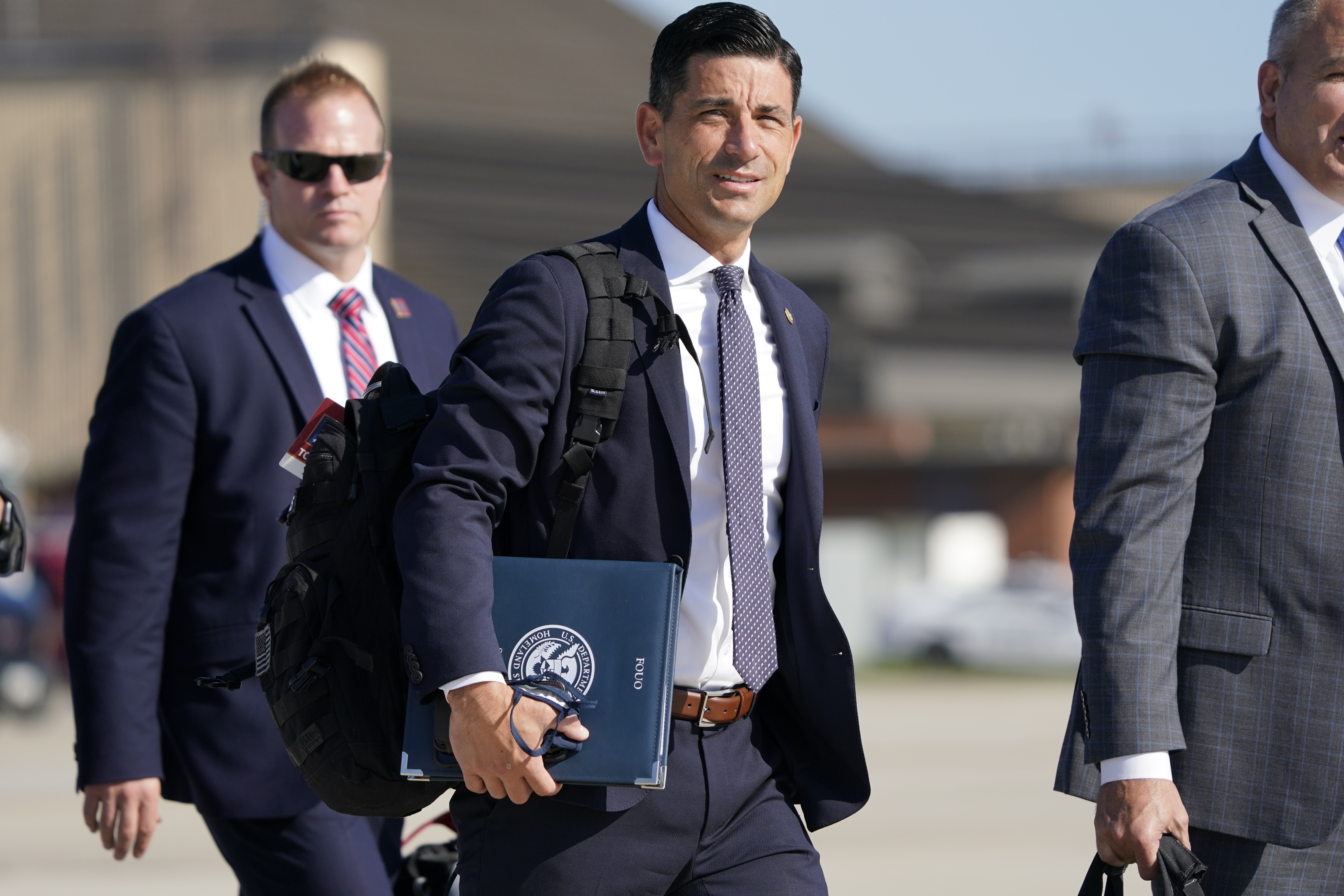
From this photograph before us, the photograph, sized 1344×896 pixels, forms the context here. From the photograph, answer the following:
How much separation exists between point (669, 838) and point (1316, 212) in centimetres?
159

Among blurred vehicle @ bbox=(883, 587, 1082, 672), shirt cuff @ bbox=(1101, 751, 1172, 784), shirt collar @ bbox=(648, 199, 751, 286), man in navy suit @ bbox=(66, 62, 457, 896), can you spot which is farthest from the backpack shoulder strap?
blurred vehicle @ bbox=(883, 587, 1082, 672)

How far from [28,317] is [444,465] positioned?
29251 millimetres

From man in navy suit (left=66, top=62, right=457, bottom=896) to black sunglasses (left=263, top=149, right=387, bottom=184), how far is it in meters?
0.33

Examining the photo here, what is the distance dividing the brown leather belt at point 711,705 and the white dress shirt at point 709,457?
0.05 ft

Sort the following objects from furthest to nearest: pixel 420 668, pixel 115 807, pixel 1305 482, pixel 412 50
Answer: pixel 412 50
pixel 115 807
pixel 1305 482
pixel 420 668

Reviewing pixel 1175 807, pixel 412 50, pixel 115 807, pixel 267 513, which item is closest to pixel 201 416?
pixel 267 513

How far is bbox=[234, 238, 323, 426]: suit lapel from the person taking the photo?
425cm

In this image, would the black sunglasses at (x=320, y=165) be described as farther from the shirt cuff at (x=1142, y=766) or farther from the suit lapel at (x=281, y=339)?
the shirt cuff at (x=1142, y=766)

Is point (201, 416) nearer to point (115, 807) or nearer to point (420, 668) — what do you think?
point (115, 807)

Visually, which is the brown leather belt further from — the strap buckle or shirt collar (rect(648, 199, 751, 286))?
shirt collar (rect(648, 199, 751, 286))

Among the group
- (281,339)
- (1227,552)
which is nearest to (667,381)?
(1227,552)

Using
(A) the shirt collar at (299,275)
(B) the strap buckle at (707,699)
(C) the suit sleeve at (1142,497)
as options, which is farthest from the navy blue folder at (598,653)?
(A) the shirt collar at (299,275)

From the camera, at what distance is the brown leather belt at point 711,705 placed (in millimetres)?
3090

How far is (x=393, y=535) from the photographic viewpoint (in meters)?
2.99
